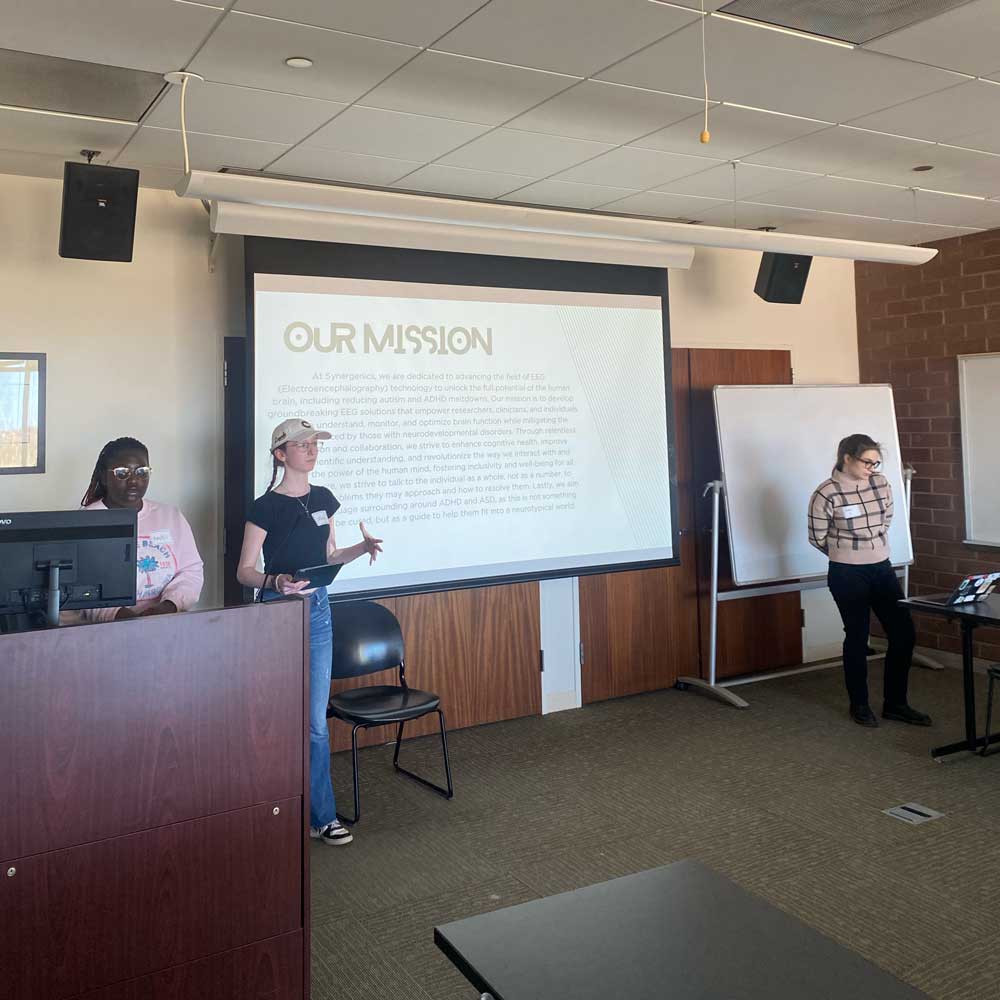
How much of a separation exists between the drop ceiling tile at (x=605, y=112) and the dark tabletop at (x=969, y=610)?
238cm

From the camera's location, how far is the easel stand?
527cm

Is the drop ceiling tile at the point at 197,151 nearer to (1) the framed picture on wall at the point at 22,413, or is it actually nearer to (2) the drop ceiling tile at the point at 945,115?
(1) the framed picture on wall at the point at 22,413

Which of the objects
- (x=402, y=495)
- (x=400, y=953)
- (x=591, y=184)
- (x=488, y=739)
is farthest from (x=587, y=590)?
(x=400, y=953)

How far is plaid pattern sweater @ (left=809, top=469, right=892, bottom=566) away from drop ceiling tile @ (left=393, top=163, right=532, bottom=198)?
2.17 metres

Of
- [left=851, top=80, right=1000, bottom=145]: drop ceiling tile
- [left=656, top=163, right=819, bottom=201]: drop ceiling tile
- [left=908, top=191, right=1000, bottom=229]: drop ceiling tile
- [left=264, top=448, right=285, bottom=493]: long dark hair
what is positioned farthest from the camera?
[left=908, top=191, right=1000, bottom=229]: drop ceiling tile

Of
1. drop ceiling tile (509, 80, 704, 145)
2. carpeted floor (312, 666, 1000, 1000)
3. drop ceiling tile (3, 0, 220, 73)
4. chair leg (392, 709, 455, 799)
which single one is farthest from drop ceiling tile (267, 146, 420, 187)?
carpeted floor (312, 666, 1000, 1000)

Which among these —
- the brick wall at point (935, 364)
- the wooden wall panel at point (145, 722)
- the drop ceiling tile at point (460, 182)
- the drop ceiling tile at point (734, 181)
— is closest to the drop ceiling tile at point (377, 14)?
the drop ceiling tile at point (460, 182)

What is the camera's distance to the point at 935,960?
2646mm

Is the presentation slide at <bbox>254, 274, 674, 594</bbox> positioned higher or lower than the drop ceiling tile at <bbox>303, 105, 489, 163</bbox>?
lower

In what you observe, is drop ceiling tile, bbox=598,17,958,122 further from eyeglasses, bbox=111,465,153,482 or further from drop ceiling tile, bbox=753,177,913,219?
eyeglasses, bbox=111,465,153,482

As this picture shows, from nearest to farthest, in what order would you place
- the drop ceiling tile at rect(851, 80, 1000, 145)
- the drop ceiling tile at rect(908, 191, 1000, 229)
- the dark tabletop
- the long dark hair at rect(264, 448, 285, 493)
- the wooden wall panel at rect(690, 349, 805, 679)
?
the drop ceiling tile at rect(851, 80, 1000, 145)
the long dark hair at rect(264, 448, 285, 493)
the dark tabletop
the drop ceiling tile at rect(908, 191, 1000, 229)
the wooden wall panel at rect(690, 349, 805, 679)

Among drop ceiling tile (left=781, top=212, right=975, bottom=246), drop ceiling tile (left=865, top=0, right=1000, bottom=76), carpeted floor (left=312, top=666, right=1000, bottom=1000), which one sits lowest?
carpeted floor (left=312, top=666, right=1000, bottom=1000)

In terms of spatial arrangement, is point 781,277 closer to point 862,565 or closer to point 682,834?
point 862,565

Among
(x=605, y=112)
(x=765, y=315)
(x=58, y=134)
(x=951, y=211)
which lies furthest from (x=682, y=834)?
(x=951, y=211)
